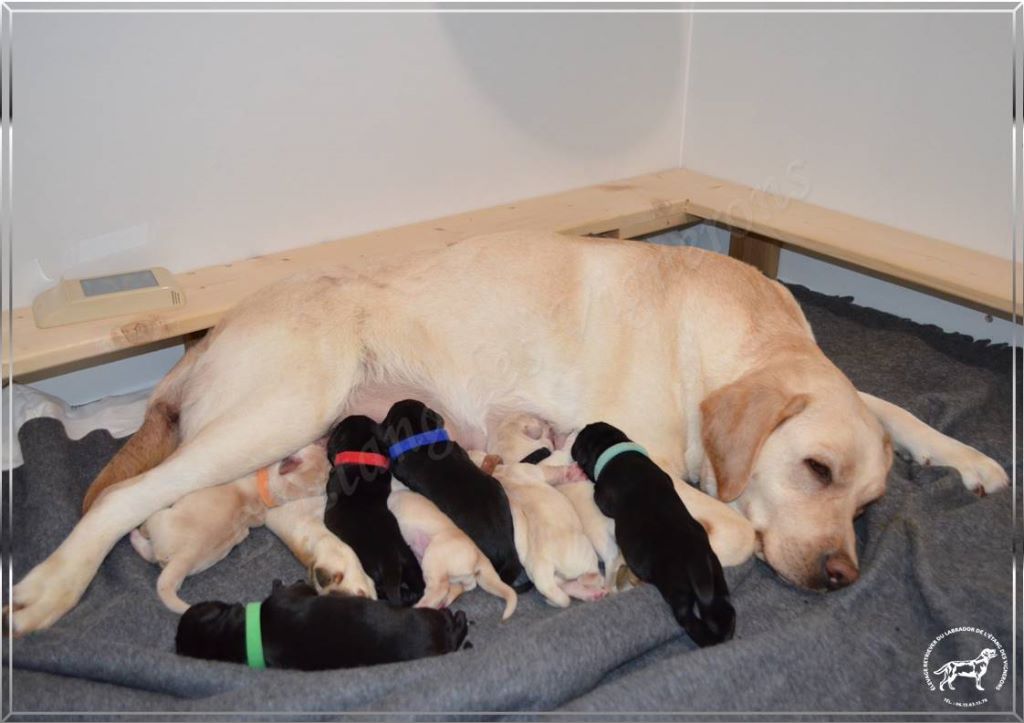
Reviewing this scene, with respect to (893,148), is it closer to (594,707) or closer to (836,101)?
(836,101)

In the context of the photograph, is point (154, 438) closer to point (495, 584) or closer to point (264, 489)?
point (264, 489)

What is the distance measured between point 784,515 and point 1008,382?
1.70m

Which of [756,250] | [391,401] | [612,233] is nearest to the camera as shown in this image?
[391,401]

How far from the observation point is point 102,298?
10.9 ft

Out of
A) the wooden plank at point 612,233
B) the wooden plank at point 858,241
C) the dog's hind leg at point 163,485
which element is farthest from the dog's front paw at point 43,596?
the wooden plank at point 858,241

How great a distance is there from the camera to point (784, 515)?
9.18 ft

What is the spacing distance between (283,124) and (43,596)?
2051 mm

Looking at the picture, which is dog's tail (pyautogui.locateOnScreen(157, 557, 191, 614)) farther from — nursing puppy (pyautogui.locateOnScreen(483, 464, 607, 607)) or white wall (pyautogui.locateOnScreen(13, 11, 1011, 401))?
white wall (pyautogui.locateOnScreen(13, 11, 1011, 401))

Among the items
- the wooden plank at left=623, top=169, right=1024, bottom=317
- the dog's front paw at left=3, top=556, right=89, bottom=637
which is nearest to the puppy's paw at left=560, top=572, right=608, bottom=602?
the dog's front paw at left=3, top=556, right=89, bottom=637

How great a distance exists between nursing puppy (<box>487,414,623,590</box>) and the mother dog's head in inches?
15.0

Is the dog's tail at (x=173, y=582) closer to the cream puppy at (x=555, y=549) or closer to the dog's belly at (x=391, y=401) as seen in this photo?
the dog's belly at (x=391, y=401)

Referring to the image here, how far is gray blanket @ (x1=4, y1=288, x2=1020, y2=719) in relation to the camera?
2260 millimetres

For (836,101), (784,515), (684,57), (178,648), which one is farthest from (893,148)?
(178,648)

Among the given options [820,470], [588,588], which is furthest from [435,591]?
[820,470]
